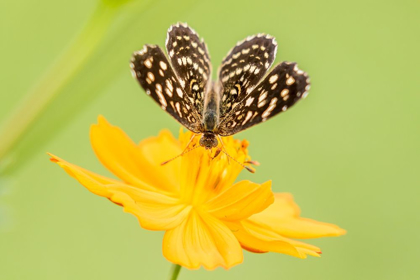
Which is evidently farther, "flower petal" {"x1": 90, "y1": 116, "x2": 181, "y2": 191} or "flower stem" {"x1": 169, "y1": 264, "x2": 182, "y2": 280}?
"flower petal" {"x1": 90, "y1": 116, "x2": 181, "y2": 191}

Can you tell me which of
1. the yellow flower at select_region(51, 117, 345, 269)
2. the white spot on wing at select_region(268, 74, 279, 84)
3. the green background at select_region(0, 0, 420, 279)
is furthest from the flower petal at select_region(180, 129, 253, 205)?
the green background at select_region(0, 0, 420, 279)

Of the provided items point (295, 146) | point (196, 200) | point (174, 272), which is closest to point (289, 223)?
point (196, 200)

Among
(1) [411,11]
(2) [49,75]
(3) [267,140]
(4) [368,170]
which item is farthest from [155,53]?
(1) [411,11]

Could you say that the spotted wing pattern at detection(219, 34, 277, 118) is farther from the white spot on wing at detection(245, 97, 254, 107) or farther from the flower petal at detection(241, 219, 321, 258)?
the flower petal at detection(241, 219, 321, 258)

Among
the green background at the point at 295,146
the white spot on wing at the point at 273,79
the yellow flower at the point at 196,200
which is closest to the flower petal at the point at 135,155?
the yellow flower at the point at 196,200

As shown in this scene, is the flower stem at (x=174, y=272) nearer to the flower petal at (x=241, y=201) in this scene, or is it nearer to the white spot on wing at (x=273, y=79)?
the flower petal at (x=241, y=201)

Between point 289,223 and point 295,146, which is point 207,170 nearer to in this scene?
point 289,223
